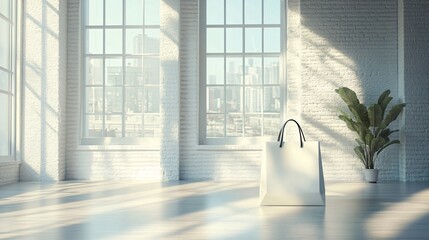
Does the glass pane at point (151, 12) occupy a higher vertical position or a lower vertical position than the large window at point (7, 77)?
higher

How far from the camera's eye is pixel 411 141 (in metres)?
9.46

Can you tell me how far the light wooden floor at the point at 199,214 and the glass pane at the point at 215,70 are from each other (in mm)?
2287

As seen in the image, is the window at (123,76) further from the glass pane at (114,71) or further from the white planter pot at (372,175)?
the white planter pot at (372,175)

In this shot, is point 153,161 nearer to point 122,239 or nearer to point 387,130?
point 387,130

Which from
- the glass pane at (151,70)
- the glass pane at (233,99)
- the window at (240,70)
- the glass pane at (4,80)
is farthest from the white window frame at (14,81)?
the glass pane at (233,99)

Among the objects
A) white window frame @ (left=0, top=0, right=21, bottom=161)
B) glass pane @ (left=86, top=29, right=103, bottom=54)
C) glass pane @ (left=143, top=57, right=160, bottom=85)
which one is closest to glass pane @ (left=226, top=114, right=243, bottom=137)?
glass pane @ (left=143, top=57, right=160, bottom=85)

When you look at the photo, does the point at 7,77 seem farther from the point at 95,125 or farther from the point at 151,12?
the point at 151,12

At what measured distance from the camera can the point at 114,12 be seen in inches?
399

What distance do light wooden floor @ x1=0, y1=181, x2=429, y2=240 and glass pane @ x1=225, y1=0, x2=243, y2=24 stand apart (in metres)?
3.09

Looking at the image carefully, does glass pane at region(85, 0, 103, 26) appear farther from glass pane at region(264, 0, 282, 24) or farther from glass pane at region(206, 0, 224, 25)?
glass pane at region(264, 0, 282, 24)

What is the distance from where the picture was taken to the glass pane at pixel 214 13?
33.2 ft

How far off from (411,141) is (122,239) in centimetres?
651

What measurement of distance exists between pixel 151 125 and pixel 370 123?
11.5 feet

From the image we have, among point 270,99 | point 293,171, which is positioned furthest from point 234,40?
point 293,171
